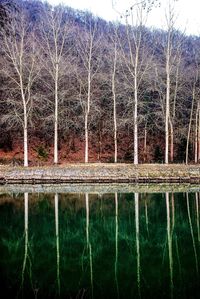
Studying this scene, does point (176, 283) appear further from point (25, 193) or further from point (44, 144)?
point (44, 144)

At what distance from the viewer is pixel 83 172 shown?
104 ft

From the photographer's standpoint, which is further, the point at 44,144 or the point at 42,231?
the point at 44,144

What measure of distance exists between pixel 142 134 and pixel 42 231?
39.3 meters

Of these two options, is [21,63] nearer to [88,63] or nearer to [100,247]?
[88,63]

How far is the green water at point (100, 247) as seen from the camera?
9133 millimetres

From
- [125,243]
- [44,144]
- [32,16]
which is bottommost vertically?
[125,243]

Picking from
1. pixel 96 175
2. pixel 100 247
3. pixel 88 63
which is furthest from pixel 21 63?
pixel 100 247

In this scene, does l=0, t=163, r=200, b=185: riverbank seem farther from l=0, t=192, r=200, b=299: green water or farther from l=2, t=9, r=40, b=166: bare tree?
l=0, t=192, r=200, b=299: green water

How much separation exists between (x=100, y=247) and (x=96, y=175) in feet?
61.3

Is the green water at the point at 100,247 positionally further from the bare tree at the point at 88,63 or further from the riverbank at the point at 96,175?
the bare tree at the point at 88,63

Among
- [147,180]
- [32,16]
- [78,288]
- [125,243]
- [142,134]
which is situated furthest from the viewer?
[32,16]

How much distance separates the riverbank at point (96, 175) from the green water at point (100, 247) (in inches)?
333

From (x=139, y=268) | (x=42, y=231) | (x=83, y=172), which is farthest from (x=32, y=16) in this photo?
(x=139, y=268)

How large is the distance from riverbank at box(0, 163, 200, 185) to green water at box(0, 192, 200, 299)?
27.8ft
